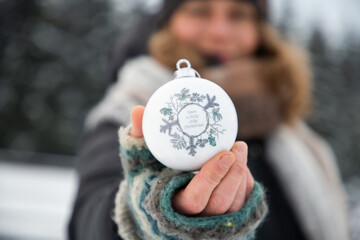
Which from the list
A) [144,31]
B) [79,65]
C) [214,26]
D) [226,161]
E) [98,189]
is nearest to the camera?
[226,161]

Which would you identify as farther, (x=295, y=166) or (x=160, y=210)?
(x=295, y=166)

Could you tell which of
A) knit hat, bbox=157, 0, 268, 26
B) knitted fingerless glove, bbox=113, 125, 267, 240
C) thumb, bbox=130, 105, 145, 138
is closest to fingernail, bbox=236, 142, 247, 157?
knitted fingerless glove, bbox=113, 125, 267, 240

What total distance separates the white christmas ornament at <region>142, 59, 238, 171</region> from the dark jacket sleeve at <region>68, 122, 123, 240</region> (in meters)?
0.32

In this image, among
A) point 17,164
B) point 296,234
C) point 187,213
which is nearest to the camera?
point 187,213

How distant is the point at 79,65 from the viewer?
773 cm

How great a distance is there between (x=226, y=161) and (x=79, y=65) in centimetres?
778

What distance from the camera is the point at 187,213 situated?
63cm

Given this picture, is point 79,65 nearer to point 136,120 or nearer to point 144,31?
point 144,31

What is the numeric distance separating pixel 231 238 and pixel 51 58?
8.05 meters

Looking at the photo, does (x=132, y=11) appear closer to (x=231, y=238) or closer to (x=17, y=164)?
(x=17, y=164)

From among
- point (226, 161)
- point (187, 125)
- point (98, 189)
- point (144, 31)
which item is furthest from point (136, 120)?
point (144, 31)

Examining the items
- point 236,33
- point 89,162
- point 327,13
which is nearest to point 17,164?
point 89,162

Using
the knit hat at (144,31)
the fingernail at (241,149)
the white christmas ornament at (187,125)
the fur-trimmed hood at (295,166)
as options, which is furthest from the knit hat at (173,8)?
the fingernail at (241,149)

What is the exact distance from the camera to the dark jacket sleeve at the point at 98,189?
901 mm
